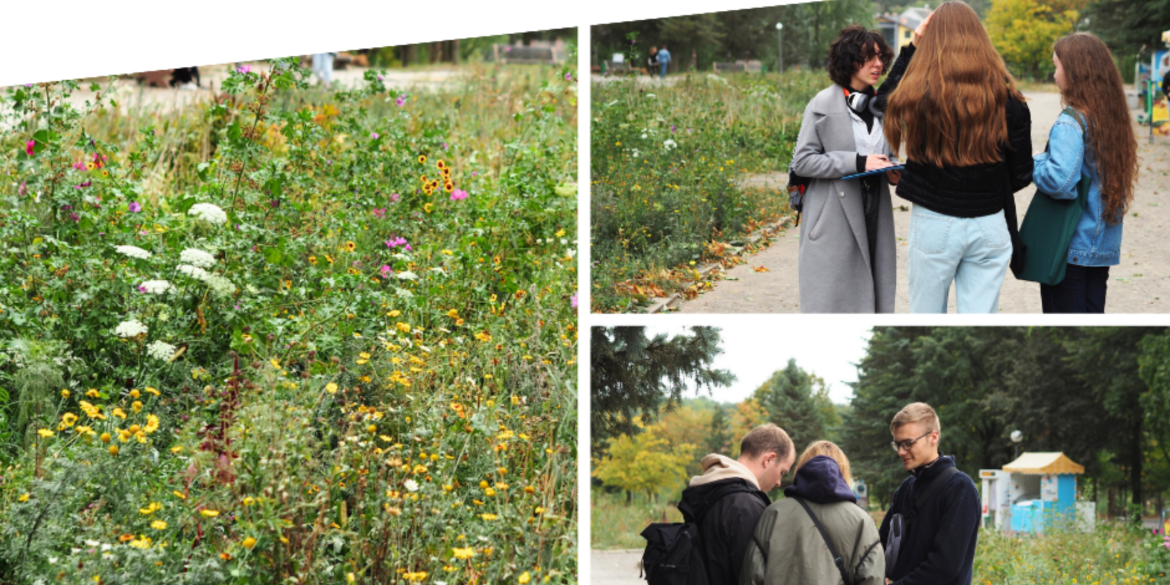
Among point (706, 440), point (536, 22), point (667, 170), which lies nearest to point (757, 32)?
point (536, 22)

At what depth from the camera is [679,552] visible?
8.51ft

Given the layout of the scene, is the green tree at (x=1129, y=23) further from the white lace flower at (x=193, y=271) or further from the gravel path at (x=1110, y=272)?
the white lace flower at (x=193, y=271)

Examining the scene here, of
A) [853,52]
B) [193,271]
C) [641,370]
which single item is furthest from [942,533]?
[193,271]

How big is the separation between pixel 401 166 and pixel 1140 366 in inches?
228

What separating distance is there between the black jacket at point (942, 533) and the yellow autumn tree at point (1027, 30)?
1.37 metres

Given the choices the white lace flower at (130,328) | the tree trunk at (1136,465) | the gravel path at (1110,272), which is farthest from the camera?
the tree trunk at (1136,465)

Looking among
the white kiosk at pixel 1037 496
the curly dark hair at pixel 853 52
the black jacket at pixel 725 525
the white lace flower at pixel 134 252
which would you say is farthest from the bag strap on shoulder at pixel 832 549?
the white kiosk at pixel 1037 496

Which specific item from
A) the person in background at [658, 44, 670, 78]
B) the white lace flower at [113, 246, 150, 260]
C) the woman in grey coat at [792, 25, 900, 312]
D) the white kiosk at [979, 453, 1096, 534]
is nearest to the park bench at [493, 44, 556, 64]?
the person in background at [658, 44, 670, 78]

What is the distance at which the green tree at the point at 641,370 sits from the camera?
335cm

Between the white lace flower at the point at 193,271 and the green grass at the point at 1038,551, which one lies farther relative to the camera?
the green grass at the point at 1038,551

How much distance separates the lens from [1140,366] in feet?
22.0

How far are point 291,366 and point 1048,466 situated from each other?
21.8 feet

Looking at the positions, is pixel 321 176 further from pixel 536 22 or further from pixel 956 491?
pixel 956 491

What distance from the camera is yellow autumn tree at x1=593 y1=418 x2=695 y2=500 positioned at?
17.9 feet
